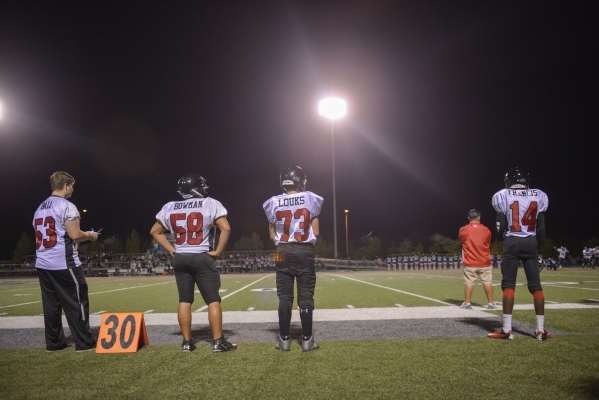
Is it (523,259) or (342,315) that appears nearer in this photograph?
(523,259)

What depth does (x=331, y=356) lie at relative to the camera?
4348 mm

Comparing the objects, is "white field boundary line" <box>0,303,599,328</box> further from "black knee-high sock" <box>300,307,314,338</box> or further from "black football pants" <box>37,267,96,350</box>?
"black knee-high sock" <box>300,307,314,338</box>

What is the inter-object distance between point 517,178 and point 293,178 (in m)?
2.76

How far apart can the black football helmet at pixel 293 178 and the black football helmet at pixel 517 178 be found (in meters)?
2.55

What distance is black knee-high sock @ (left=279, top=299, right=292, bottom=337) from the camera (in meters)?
4.70

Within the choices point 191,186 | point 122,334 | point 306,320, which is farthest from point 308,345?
point 191,186

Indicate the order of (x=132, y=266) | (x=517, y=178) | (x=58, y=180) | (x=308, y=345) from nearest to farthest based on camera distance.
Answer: (x=308, y=345)
(x=58, y=180)
(x=517, y=178)
(x=132, y=266)

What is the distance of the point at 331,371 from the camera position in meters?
3.79

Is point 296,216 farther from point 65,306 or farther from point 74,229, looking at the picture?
point 65,306

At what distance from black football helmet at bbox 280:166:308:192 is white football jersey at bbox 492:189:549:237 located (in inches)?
95.7

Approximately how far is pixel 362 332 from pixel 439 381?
89.0 inches

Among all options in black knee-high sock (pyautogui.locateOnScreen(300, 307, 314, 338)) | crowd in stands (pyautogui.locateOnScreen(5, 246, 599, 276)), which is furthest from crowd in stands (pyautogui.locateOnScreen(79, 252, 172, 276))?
black knee-high sock (pyautogui.locateOnScreen(300, 307, 314, 338))

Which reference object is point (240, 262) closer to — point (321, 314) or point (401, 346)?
point (321, 314)

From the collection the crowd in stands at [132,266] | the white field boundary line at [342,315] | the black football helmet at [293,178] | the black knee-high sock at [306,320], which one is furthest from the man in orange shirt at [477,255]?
the crowd in stands at [132,266]
